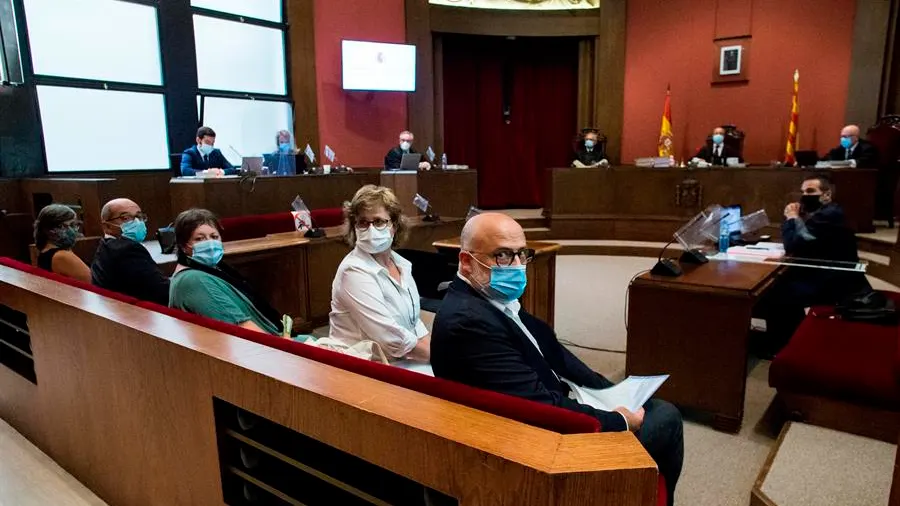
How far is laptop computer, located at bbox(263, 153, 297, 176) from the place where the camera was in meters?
5.61

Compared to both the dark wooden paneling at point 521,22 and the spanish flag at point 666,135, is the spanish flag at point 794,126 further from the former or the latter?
the dark wooden paneling at point 521,22

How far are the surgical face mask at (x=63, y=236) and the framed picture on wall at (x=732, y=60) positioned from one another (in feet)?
26.5

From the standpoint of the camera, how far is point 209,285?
2039 millimetres

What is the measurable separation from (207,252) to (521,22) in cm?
754

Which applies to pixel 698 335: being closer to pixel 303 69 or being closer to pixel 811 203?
pixel 811 203

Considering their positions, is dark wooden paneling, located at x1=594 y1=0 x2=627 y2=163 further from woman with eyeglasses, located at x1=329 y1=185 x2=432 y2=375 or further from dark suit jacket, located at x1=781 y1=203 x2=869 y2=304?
woman with eyeglasses, located at x1=329 y1=185 x2=432 y2=375

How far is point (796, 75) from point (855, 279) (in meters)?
5.34

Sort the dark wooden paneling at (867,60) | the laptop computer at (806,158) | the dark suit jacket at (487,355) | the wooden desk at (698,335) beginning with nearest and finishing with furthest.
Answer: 1. the dark suit jacket at (487,355)
2. the wooden desk at (698,335)
3. the laptop computer at (806,158)
4. the dark wooden paneling at (867,60)

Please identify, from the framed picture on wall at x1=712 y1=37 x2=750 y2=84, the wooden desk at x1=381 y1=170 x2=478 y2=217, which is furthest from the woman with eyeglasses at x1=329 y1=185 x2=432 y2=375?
the framed picture on wall at x1=712 y1=37 x2=750 y2=84

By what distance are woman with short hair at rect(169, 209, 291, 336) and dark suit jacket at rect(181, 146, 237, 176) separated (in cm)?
325

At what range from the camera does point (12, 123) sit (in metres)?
4.96

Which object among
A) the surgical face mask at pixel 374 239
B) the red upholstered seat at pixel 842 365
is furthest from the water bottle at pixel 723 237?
A: the surgical face mask at pixel 374 239

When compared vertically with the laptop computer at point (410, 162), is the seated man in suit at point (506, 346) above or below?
below

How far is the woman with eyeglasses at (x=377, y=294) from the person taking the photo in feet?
7.08
